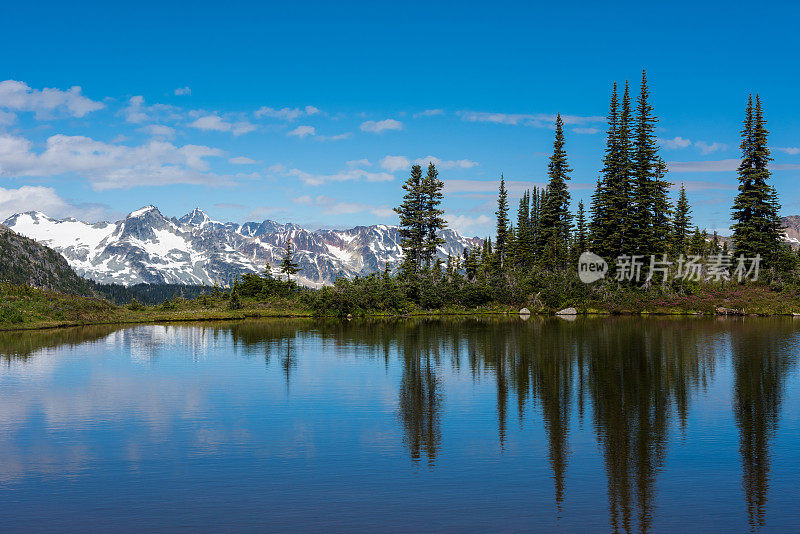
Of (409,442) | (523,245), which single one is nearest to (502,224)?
(523,245)

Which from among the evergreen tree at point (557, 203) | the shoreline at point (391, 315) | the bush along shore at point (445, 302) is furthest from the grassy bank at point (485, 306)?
the evergreen tree at point (557, 203)

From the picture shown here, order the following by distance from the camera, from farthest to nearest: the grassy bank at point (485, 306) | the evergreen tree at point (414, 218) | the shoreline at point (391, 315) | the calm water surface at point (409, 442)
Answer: the evergreen tree at point (414, 218) < the shoreline at point (391, 315) < the grassy bank at point (485, 306) < the calm water surface at point (409, 442)

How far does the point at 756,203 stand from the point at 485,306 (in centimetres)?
3864

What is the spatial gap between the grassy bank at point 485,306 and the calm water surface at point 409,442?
33511 mm

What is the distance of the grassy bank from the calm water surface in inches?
1319

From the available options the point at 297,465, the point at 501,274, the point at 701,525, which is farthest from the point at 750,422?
the point at 501,274

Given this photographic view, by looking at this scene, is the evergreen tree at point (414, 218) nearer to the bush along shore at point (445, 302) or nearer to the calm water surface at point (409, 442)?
the bush along shore at point (445, 302)

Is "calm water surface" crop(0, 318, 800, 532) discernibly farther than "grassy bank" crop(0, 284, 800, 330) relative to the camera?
No

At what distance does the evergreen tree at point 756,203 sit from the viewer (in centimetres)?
7769

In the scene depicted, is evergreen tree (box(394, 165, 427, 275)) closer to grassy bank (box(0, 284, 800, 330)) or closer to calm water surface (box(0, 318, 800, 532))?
grassy bank (box(0, 284, 800, 330))

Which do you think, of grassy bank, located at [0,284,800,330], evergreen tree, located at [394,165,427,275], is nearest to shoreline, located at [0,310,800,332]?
grassy bank, located at [0,284,800,330]

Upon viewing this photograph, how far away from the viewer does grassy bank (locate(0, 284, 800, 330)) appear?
65312 millimetres

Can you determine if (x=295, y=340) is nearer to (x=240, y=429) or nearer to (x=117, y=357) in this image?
(x=117, y=357)

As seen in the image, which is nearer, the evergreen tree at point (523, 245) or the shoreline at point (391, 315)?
the shoreline at point (391, 315)
